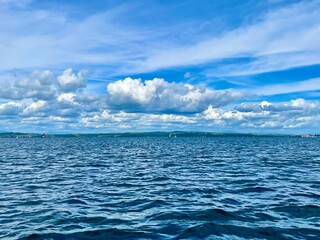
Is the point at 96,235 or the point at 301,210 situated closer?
the point at 96,235

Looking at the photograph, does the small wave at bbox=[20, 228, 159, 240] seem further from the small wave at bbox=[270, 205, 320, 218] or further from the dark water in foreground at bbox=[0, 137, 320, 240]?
the small wave at bbox=[270, 205, 320, 218]

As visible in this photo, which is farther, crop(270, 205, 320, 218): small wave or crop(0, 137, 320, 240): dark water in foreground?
crop(270, 205, 320, 218): small wave

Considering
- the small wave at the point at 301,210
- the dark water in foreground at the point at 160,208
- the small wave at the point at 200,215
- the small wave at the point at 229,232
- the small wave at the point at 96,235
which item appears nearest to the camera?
the small wave at the point at 96,235

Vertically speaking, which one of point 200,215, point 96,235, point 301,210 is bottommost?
point 96,235

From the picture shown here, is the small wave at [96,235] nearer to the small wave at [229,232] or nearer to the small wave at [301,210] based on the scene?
the small wave at [229,232]

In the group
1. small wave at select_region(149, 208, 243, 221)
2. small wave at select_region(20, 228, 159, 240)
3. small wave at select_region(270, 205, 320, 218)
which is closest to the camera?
small wave at select_region(20, 228, 159, 240)

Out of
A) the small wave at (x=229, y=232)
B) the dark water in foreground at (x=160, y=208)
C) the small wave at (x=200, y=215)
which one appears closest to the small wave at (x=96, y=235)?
the dark water in foreground at (x=160, y=208)

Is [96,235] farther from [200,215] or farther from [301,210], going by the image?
[301,210]

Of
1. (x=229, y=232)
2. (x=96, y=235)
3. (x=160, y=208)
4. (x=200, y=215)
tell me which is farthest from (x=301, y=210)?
(x=96, y=235)

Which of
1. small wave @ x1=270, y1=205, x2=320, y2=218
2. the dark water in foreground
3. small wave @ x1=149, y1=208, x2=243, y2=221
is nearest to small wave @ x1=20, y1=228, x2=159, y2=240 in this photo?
the dark water in foreground

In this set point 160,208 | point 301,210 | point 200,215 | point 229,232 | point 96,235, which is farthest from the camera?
point 160,208

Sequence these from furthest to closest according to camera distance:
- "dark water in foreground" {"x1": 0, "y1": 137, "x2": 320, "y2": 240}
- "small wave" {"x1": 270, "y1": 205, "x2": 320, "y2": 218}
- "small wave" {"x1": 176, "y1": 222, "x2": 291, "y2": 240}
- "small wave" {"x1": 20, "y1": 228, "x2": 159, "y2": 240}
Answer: "small wave" {"x1": 270, "y1": 205, "x2": 320, "y2": 218}
"dark water in foreground" {"x1": 0, "y1": 137, "x2": 320, "y2": 240}
"small wave" {"x1": 176, "y1": 222, "x2": 291, "y2": 240}
"small wave" {"x1": 20, "y1": 228, "x2": 159, "y2": 240}

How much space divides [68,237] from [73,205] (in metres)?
8.32

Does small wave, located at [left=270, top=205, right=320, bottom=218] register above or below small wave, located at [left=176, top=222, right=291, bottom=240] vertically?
above
